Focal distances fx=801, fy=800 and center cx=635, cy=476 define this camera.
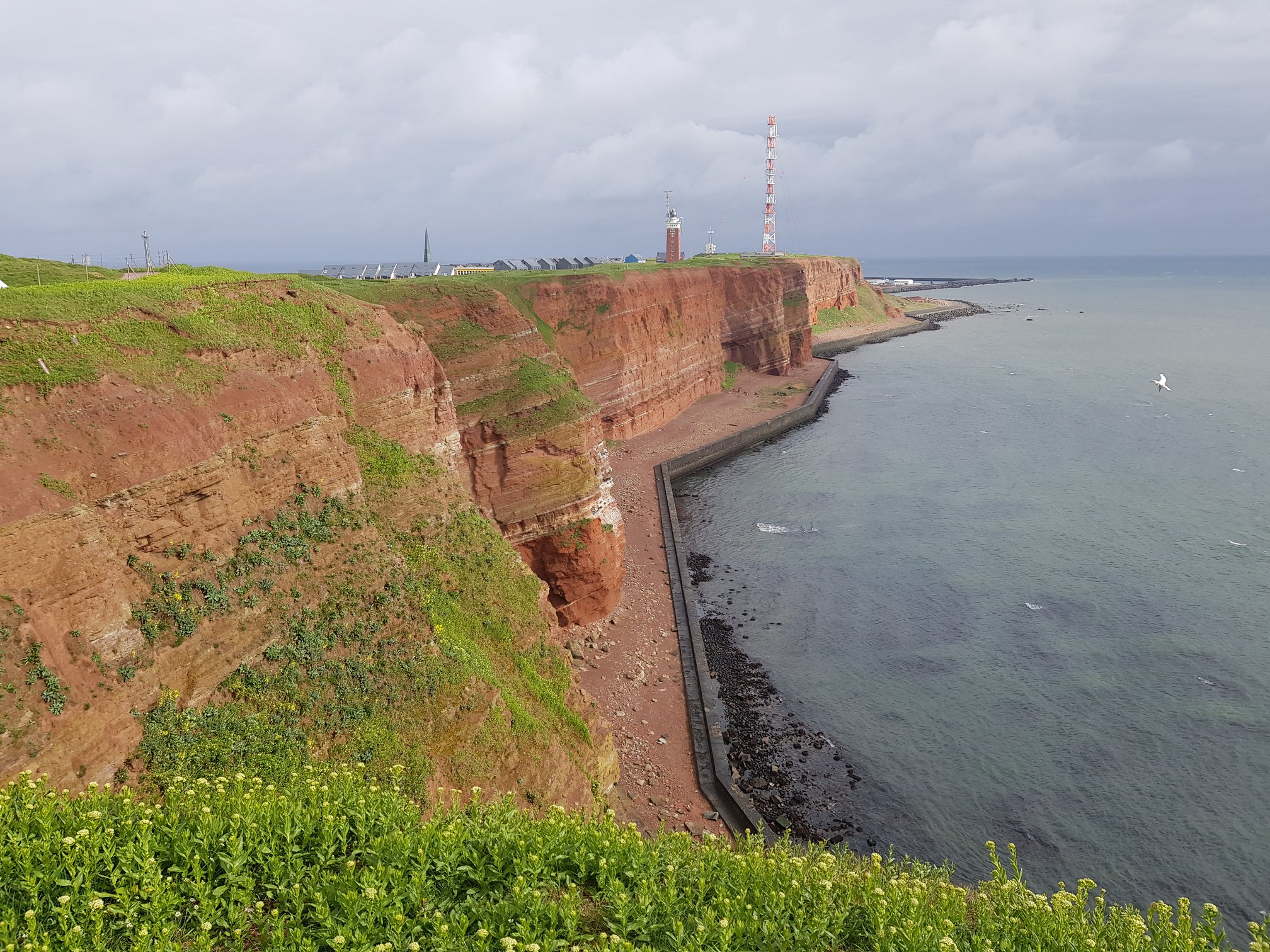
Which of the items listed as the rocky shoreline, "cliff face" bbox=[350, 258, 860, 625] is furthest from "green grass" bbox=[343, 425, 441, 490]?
the rocky shoreline

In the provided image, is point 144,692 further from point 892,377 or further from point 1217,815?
point 892,377

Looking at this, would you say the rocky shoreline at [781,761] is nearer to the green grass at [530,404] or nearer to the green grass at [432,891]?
the green grass at [432,891]

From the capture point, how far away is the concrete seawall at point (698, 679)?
993 inches

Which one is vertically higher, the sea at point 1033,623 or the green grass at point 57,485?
the green grass at point 57,485

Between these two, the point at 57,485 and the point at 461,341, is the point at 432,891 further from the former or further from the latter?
the point at 461,341

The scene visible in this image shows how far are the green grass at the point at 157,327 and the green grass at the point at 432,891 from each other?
9759 mm

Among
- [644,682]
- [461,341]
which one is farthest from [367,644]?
[461,341]

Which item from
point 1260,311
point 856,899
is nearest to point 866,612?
point 856,899

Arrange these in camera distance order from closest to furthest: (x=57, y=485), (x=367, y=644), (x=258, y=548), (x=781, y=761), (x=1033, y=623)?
1. (x=57, y=485)
2. (x=258, y=548)
3. (x=367, y=644)
4. (x=781, y=761)
5. (x=1033, y=623)

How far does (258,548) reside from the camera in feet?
61.6

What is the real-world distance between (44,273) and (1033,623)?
4378cm

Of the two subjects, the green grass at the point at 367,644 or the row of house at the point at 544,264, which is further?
the row of house at the point at 544,264

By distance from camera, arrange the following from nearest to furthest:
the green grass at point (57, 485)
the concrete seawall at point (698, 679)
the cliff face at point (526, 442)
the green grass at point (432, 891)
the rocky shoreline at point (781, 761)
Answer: the green grass at point (432, 891), the green grass at point (57, 485), the concrete seawall at point (698, 679), the rocky shoreline at point (781, 761), the cliff face at point (526, 442)

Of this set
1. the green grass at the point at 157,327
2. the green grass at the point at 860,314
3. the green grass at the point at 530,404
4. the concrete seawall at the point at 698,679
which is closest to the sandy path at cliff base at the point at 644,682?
the concrete seawall at the point at 698,679
